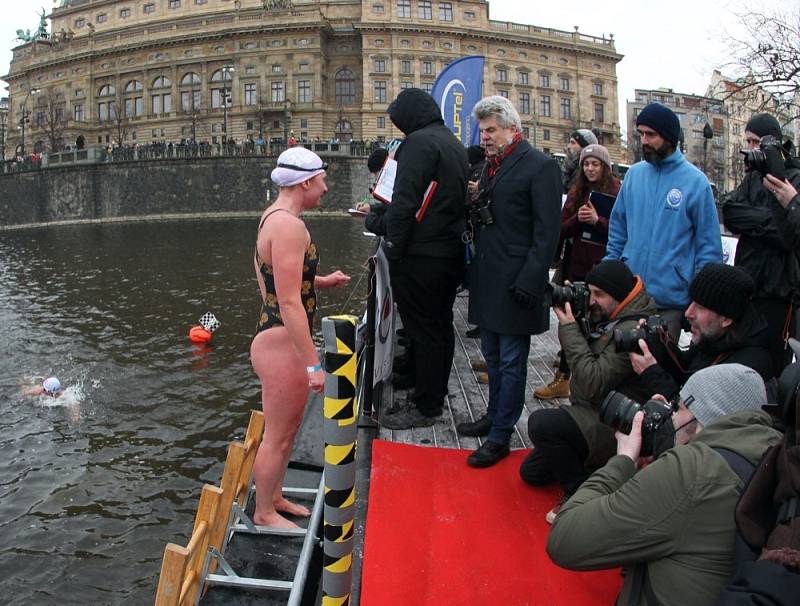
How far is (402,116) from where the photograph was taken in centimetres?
489

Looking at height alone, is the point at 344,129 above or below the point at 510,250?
above

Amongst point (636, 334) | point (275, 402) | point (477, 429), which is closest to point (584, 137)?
point (477, 429)

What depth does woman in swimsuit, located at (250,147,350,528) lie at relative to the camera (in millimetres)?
3654

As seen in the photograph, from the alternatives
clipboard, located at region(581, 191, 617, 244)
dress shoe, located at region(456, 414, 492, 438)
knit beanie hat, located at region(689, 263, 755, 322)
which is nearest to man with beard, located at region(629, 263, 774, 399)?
knit beanie hat, located at region(689, 263, 755, 322)

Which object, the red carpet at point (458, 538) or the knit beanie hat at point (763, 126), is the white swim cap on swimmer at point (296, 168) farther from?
the knit beanie hat at point (763, 126)

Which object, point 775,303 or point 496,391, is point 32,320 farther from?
point 775,303

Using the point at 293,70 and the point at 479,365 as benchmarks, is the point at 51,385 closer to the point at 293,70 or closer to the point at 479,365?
the point at 479,365

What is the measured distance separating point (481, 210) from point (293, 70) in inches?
2751

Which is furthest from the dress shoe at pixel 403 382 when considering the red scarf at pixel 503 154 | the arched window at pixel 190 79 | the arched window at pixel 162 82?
the arched window at pixel 162 82

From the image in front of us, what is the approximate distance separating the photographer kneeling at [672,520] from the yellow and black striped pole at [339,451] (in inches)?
33.9

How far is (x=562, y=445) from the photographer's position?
12.3 feet

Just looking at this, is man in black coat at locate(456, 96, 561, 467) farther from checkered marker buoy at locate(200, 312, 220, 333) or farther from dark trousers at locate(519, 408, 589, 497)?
checkered marker buoy at locate(200, 312, 220, 333)

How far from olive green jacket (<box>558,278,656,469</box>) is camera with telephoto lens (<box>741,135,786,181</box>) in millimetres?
1129

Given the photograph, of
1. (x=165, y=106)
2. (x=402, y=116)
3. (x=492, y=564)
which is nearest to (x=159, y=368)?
(x=402, y=116)
